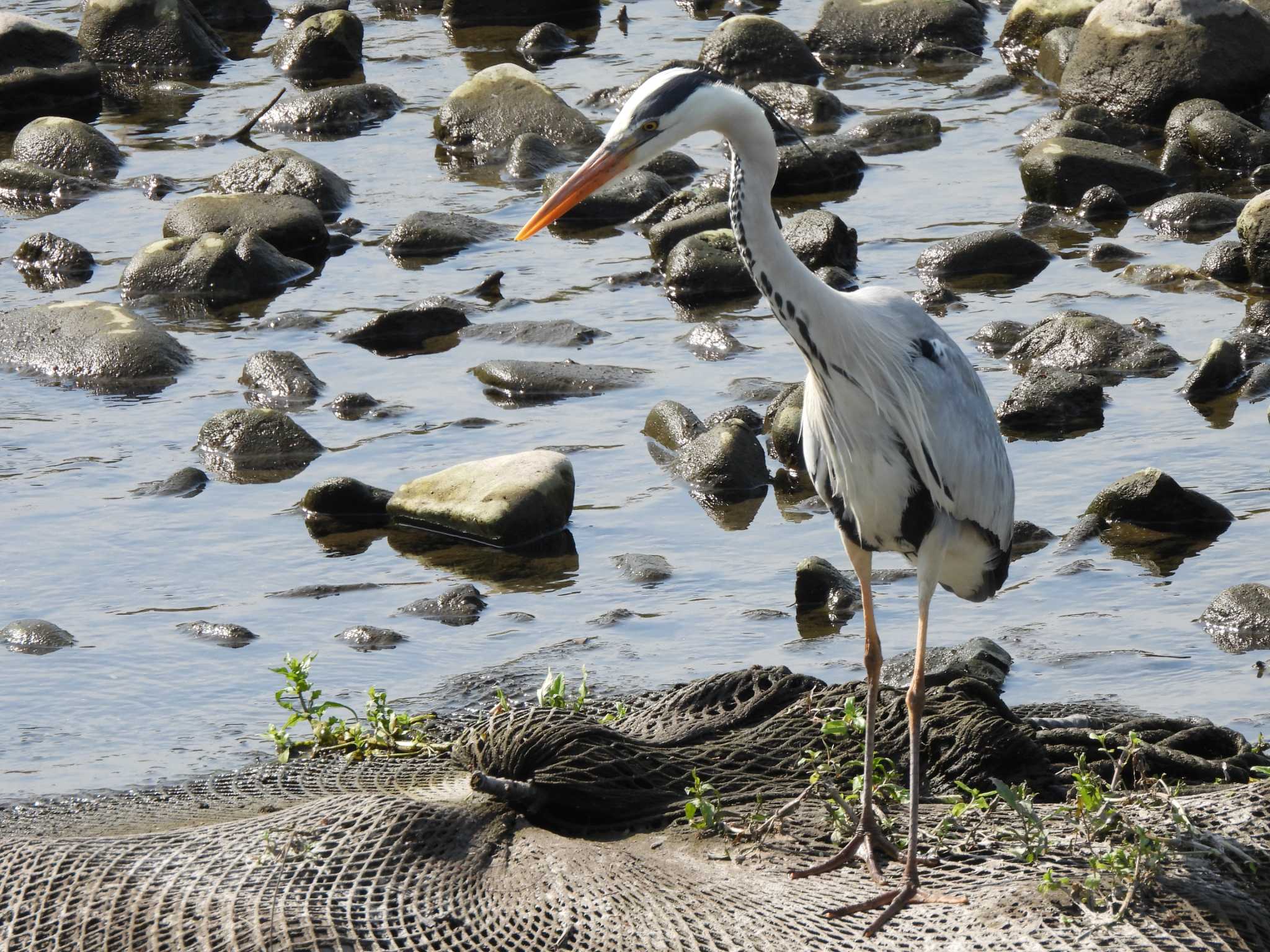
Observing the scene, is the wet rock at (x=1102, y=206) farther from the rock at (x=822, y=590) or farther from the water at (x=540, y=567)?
the rock at (x=822, y=590)

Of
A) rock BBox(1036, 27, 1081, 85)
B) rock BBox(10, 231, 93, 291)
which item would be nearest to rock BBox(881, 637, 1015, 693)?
rock BBox(10, 231, 93, 291)

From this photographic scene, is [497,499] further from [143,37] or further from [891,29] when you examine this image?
[143,37]

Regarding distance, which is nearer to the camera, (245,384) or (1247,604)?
(1247,604)

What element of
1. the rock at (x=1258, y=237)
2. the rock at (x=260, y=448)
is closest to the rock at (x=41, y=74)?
the rock at (x=260, y=448)

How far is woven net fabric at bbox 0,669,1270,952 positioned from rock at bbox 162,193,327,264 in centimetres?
850

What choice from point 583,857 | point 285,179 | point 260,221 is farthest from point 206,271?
point 583,857

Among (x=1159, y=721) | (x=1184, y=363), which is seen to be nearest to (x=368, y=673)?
(x=1159, y=721)

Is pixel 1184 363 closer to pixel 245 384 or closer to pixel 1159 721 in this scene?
pixel 1159 721

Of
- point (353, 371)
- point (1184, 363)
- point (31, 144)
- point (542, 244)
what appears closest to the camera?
point (1184, 363)

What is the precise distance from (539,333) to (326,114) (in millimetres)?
6614

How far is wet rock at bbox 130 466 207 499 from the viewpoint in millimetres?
10469

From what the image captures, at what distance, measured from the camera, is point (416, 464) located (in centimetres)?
1068

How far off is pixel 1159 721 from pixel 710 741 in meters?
1.70

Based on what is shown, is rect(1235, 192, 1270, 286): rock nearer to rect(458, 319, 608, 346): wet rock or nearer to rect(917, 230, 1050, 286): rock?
rect(917, 230, 1050, 286): rock
